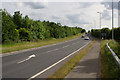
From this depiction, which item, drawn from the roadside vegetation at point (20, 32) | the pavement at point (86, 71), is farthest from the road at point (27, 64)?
the roadside vegetation at point (20, 32)

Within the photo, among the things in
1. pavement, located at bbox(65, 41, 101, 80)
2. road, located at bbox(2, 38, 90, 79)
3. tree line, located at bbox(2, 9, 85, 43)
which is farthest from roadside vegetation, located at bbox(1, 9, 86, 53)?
pavement, located at bbox(65, 41, 101, 80)

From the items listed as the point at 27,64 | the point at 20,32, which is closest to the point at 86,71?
the point at 27,64

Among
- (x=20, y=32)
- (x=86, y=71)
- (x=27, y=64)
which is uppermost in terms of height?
(x=20, y=32)

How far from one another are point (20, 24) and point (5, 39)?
9.63 meters

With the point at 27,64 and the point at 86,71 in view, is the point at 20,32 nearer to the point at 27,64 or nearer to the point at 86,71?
the point at 27,64

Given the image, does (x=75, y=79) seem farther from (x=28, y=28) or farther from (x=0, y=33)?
(x=28, y=28)

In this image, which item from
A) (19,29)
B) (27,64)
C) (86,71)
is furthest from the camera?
(19,29)

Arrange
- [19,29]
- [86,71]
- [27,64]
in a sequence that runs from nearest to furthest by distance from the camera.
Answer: [86,71]
[27,64]
[19,29]

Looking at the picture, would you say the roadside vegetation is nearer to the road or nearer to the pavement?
the road

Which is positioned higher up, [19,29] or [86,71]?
[19,29]

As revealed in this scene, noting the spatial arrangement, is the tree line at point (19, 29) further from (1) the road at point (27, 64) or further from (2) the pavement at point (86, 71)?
(2) the pavement at point (86, 71)

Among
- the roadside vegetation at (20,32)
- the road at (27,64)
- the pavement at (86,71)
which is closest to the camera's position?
the pavement at (86,71)

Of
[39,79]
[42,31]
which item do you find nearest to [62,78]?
[39,79]

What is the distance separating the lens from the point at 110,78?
270 inches
